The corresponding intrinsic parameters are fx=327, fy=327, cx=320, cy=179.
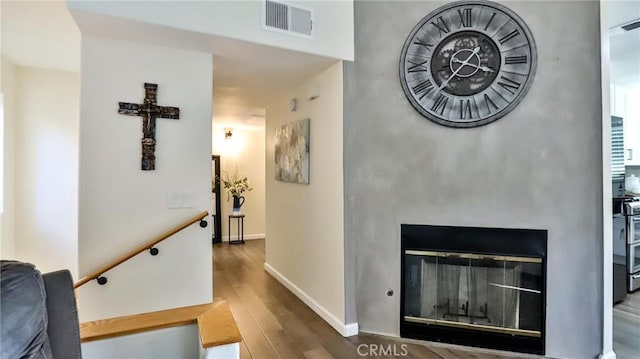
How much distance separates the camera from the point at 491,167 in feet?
8.24

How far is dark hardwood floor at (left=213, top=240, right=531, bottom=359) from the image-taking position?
2477 mm

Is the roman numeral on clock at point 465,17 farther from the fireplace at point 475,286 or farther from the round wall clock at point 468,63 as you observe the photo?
the fireplace at point 475,286

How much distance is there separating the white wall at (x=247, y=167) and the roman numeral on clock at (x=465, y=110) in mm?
4653

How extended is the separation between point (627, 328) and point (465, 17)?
3.02 m

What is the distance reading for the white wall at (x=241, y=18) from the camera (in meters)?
2.04

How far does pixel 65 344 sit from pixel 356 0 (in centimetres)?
294

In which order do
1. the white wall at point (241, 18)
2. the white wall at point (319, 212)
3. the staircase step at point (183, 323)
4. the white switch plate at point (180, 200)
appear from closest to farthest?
the staircase step at point (183, 323), the white wall at point (241, 18), the white switch plate at point (180, 200), the white wall at point (319, 212)

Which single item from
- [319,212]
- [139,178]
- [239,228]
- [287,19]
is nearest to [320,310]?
[319,212]

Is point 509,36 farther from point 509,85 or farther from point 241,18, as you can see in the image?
point 241,18

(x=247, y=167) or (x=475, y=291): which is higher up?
(x=247, y=167)

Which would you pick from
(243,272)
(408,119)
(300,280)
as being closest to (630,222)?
(408,119)

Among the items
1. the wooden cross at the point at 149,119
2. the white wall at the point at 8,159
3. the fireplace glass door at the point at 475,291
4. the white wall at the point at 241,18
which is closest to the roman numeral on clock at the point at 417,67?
the white wall at the point at 241,18

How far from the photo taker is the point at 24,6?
96.7 inches

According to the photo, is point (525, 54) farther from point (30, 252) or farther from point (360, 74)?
point (30, 252)
